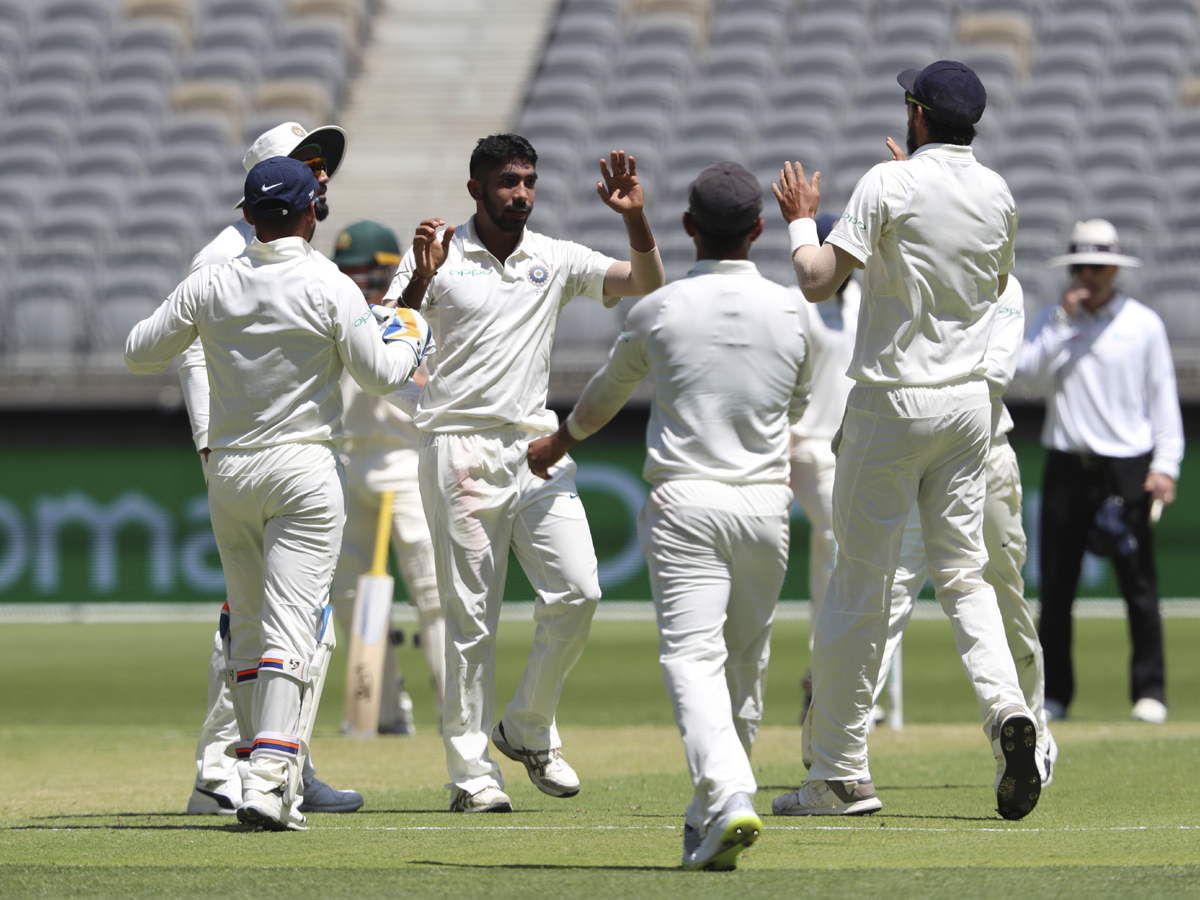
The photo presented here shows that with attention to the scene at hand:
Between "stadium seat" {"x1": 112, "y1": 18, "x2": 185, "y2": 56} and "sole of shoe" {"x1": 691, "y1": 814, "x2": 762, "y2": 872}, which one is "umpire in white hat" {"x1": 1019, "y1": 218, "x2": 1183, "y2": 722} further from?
"stadium seat" {"x1": 112, "y1": 18, "x2": 185, "y2": 56}

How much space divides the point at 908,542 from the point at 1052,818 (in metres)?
1.49

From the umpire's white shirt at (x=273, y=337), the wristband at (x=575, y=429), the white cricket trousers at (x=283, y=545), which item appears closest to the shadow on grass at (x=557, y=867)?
the white cricket trousers at (x=283, y=545)

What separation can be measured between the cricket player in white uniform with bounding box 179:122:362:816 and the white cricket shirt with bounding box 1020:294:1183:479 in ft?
15.3

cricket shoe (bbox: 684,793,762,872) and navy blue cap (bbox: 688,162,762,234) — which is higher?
navy blue cap (bbox: 688,162,762,234)

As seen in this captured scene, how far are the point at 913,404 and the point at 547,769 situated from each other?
179 cm

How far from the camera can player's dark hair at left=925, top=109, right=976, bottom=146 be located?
5.67 metres

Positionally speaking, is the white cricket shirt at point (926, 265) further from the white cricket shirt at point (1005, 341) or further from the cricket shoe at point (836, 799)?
the cricket shoe at point (836, 799)

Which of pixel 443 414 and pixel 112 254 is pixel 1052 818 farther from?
pixel 112 254

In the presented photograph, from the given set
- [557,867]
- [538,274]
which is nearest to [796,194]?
[538,274]

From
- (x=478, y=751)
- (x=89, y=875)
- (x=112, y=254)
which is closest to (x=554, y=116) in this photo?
(x=112, y=254)

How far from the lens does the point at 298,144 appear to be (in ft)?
20.7

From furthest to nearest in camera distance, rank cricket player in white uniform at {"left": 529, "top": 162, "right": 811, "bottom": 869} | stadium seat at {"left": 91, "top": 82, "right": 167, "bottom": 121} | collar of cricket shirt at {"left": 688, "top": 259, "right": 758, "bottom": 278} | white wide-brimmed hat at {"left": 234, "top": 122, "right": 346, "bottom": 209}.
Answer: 1. stadium seat at {"left": 91, "top": 82, "right": 167, "bottom": 121}
2. white wide-brimmed hat at {"left": 234, "top": 122, "right": 346, "bottom": 209}
3. collar of cricket shirt at {"left": 688, "top": 259, "right": 758, "bottom": 278}
4. cricket player in white uniform at {"left": 529, "top": 162, "right": 811, "bottom": 869}

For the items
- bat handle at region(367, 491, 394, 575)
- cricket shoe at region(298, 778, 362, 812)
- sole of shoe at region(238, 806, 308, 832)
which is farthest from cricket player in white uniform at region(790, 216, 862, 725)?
sole of shoe at region(238, 806, 308, 832)

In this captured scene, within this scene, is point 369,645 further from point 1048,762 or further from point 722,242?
point 722,242
